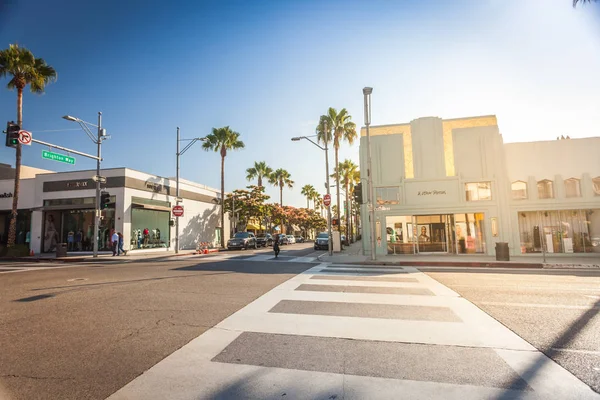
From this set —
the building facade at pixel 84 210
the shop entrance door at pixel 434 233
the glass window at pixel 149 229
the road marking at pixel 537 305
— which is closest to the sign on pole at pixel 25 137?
the building facade at pixel 84 210

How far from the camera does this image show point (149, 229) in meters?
28.2

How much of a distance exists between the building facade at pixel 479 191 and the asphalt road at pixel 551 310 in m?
9.73

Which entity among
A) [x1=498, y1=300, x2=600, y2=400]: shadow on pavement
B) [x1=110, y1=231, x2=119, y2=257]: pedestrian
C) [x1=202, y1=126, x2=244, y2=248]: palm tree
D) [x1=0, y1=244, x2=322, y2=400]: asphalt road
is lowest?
[x1=498, y1=300, x2=600, y2=400]: shadow on pavement

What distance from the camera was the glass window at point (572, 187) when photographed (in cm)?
1956

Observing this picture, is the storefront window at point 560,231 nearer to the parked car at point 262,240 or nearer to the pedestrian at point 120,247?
the parked car at point 262,240

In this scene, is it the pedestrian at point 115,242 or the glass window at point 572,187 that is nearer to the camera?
the glass window at point 572,187

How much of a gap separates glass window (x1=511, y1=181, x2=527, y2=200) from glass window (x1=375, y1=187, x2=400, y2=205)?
7.33 m

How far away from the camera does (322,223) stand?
3410 inches

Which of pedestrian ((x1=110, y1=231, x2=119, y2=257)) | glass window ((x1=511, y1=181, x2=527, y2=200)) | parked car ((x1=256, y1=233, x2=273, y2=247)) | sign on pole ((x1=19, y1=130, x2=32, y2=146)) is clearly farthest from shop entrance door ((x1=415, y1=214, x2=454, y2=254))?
sign on pole ((x1=19, y1=130, x2=32, y2=146))

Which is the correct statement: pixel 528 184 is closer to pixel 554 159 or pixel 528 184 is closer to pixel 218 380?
pixel 554 159

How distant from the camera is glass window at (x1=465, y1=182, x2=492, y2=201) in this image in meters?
20.3

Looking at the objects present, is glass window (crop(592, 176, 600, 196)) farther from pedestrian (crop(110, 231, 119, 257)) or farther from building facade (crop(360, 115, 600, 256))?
pedestrian (crop(110, 231, 119, 257))

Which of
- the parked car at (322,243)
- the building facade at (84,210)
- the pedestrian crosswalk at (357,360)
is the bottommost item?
the pedestrian crosswalk at (357,360)

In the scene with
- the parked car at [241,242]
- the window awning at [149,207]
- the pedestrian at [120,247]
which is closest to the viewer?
the pedestrian at [120,247]
